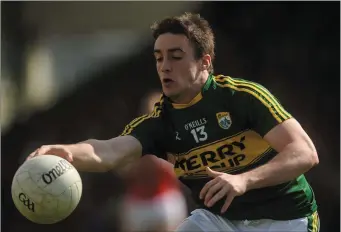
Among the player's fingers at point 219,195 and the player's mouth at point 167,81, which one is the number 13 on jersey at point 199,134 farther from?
the player's fingers at point 219,195

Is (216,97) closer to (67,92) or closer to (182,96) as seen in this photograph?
(182,96)

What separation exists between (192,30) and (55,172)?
1607 millimetres

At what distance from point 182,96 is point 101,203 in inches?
175

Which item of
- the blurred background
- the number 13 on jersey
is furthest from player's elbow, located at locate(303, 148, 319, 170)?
the blurred background

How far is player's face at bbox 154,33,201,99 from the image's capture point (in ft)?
21.9

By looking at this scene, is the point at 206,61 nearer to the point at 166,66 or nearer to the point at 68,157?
the point at 166,66

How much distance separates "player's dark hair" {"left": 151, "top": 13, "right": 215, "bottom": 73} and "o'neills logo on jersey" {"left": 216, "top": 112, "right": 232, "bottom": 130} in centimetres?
53

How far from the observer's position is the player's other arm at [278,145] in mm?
5953

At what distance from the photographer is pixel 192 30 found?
269 inches

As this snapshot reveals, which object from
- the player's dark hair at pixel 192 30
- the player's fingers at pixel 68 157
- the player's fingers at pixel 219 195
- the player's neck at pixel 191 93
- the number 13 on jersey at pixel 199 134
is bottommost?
the player's fingers at pixel 219 195

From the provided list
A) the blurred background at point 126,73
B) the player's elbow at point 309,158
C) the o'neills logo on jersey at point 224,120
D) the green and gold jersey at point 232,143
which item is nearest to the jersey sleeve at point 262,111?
the green and gold jersey at point 232,143

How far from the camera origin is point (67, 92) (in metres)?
12.0

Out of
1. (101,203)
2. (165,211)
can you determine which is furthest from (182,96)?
(101,203)

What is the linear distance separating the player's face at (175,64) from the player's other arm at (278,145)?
612mm
